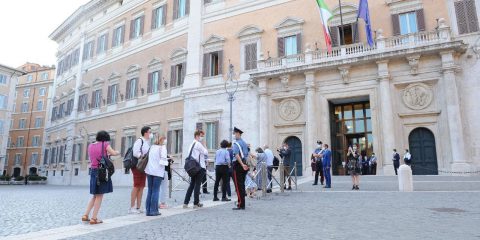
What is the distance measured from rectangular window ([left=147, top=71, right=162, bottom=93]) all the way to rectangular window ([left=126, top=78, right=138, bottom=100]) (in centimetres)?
179

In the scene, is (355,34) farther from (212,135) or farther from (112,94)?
(112,94)

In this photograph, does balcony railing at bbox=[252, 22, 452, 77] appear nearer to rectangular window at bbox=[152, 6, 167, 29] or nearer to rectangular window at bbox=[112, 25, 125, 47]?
rectangular window at bbox=[152, 6, 167, 29]

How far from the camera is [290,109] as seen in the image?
791 inches

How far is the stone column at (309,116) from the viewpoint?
18484mm

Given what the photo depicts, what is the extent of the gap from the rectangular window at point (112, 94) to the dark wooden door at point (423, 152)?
22.9m

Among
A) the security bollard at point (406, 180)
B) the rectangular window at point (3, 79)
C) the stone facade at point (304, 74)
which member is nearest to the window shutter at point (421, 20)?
the stone facade at point (304, 74)

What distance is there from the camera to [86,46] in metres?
34.2

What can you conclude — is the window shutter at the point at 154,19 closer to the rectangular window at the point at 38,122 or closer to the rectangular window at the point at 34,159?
the rectangular window at the point at 34,159

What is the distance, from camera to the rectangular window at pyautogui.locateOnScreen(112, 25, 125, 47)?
30.1 metres

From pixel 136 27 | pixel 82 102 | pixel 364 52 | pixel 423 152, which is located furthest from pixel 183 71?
pixel 423 152

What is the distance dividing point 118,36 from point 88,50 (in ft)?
17.8

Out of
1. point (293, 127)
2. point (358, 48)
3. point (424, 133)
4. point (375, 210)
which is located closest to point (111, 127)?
point (293, 127)

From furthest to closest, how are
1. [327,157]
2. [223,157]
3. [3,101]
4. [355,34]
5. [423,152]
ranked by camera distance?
1. [3,101]
2. [355,34]
3. [423,152]
4. [327,157]
5. [223,157]

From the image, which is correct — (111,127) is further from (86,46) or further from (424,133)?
(424,133)
